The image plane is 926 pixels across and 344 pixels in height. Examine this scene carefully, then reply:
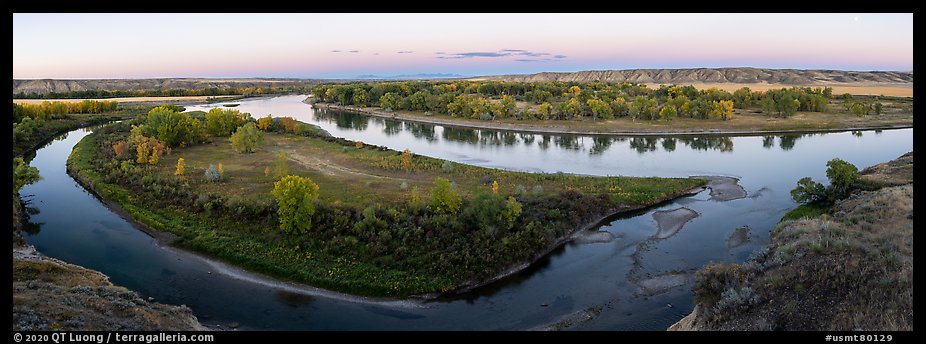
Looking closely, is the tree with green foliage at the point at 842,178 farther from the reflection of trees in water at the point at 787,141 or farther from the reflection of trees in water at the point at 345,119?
the reflection of trees in water at the point at 345,119

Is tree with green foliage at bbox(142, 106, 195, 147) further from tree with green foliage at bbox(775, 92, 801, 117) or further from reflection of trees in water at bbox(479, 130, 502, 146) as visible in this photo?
tree with green foliage at bbox(775, 92, 801, 117)

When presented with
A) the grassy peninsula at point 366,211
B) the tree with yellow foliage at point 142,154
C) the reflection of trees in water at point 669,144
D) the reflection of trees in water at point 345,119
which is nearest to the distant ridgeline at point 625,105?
the reflection of trees in water at point 345,119

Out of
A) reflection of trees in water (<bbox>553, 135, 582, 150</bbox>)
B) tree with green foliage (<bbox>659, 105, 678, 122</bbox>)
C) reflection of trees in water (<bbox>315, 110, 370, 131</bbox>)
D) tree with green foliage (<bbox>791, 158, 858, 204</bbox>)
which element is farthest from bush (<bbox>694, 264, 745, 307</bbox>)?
reflection of trees in water (<bbox>315, 110, 370, 131</bbox>)

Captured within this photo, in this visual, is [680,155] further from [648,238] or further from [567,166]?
[648,238]

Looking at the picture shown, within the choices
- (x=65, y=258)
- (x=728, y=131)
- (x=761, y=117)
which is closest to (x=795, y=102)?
(x=761, y=117)

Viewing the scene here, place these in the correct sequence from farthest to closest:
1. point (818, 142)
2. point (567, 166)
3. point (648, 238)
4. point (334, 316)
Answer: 1. point (818, 142)
2. point (567, 166)
3. point (648, 238)
4. point (334, 316)

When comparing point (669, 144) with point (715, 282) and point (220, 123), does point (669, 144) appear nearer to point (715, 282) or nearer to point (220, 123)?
point (715, 282)

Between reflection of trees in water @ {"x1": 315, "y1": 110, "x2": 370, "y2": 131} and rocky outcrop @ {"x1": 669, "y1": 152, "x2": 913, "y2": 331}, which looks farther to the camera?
reflection of trees in water @ {"x1": 315, "y1": 110, "x2": 370, "y2": 131}
